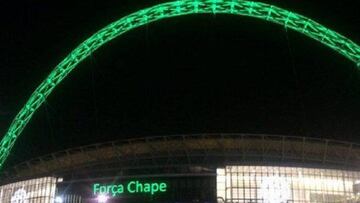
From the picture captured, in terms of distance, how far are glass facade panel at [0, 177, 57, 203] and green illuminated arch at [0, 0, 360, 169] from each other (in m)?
41.7

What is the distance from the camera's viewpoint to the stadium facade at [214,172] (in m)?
59.7

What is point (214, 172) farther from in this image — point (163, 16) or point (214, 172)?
point (163, 16)

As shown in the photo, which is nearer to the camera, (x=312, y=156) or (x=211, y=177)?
(x=211, y=177)

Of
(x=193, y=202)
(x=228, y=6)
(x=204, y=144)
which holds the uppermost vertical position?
(x=204, y=144)

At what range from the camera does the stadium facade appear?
5966 cm

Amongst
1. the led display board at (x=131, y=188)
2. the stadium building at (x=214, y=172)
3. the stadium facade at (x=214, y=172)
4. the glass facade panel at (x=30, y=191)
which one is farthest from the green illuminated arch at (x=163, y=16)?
the glass facade panel at (x=30, y=191)

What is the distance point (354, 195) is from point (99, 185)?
30868mm

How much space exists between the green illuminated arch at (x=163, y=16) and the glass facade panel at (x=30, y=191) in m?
41.7

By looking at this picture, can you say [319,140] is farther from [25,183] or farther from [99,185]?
[25,183]

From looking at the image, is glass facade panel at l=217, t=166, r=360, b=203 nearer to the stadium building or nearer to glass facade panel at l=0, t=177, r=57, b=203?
the stadium building

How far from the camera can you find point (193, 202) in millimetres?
57031

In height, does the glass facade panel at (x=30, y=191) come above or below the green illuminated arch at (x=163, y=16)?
above

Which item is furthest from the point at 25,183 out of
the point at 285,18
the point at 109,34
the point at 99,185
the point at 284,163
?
the point at 285,18

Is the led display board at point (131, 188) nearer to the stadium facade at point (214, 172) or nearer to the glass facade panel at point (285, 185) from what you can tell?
the stadium facade at point (214, 172)
